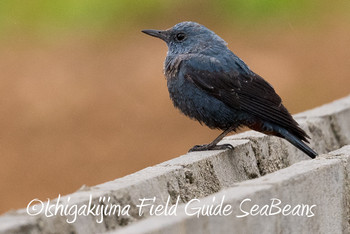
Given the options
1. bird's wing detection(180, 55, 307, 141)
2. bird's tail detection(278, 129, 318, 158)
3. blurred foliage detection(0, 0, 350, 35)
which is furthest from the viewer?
blurred foliage detection(0, 0, 350, 35)

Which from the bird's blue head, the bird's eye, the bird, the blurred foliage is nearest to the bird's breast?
the bird

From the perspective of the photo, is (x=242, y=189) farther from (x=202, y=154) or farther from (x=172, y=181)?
(x=202, y=154)

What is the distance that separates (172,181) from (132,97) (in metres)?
10.5

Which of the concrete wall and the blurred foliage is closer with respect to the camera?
the concrete wall

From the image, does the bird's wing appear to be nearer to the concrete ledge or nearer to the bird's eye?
the bird's eye

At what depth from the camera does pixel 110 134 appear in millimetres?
14305

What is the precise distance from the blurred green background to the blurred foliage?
24 mm

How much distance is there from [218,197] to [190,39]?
8.39ft

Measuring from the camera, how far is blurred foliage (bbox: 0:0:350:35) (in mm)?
18500

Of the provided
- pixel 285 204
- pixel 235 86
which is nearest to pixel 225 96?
pixel 235 86

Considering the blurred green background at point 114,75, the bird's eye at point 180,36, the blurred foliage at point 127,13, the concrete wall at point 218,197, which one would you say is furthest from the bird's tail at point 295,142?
the blurred foliage at point 127,13

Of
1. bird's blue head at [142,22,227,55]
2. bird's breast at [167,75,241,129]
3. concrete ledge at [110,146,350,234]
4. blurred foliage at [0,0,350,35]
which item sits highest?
blurred foliage at [0,0,350,35]

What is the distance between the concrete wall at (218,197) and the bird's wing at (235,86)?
0.39 m

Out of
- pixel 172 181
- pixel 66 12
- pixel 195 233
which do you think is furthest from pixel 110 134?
pixel 195 233
